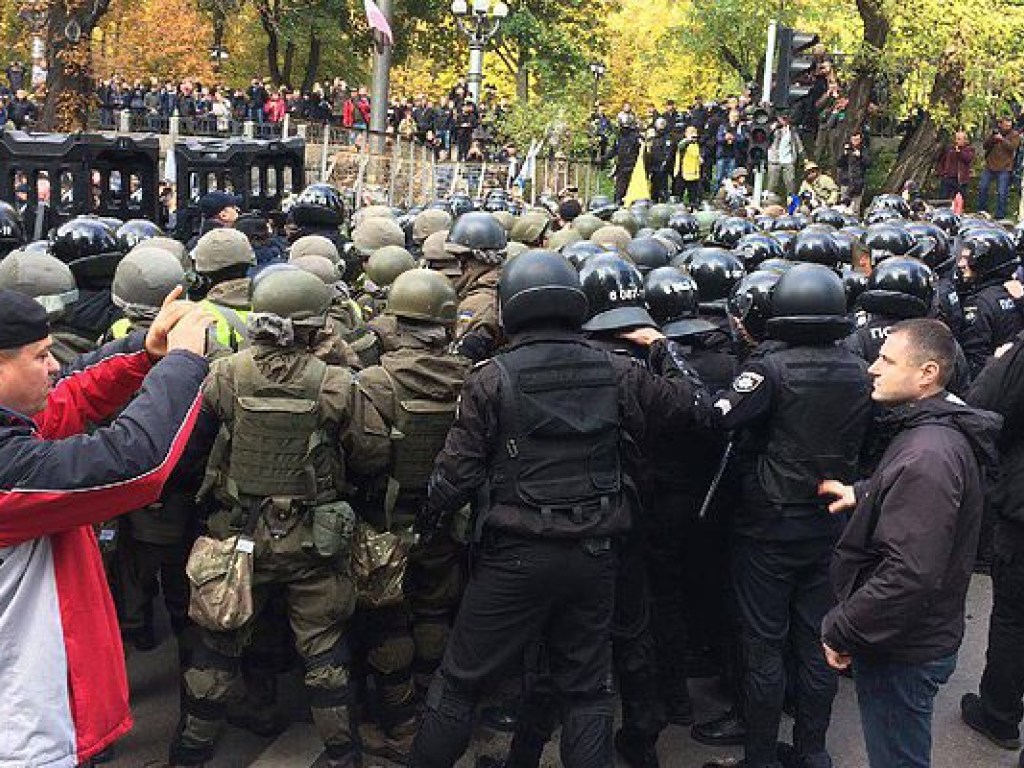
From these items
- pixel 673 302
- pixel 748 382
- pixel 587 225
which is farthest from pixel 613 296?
pixel 587 225

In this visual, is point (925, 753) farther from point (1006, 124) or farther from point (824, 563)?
point (1006, 124)

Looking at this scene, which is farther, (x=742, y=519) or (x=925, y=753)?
(x=742, y=519)

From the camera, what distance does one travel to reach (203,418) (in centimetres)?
461

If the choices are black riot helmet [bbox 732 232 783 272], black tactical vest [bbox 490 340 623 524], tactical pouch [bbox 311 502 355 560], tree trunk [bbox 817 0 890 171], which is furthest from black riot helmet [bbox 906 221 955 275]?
tree trunk [bbox 817 0 890 171]

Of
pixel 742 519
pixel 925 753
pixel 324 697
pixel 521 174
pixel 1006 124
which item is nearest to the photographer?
pixel 925 753

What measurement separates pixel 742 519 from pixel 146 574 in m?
2.85

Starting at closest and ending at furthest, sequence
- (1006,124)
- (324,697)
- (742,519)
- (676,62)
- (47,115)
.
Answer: (324,697)
(742,519)
(47,115)
(1006,124)
(676,62)

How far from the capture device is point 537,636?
4.23 metres

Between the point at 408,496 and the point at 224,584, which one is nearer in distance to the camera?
the point at 224,584

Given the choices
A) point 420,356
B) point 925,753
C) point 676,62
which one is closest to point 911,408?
point 925,753

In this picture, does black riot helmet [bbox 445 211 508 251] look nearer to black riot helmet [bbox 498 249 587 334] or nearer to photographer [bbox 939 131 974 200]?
black riot helmet [bbox 498 249 587 334]

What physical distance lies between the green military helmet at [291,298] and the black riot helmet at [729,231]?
15.7 feet

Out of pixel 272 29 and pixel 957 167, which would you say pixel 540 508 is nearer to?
pixel 957 167

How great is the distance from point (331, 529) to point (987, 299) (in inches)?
198
